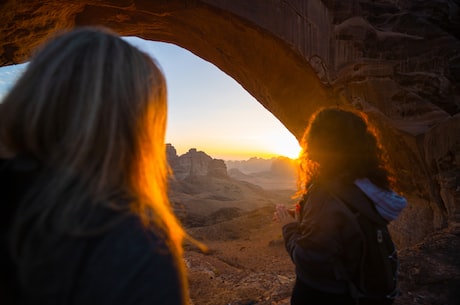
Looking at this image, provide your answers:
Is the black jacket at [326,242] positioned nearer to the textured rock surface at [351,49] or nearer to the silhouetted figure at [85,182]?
the silhouetted figure at [85,182]

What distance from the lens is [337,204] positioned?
178 cm

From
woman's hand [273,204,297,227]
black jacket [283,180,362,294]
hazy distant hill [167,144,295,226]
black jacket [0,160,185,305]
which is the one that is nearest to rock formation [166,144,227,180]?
hazy distant hill [167,144,295,226]

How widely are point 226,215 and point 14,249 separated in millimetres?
18703

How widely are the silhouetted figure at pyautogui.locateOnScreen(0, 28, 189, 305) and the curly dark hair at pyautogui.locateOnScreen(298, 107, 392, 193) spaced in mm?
1286

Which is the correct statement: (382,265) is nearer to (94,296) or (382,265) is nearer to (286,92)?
(94,296)

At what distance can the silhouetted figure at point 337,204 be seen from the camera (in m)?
1.75

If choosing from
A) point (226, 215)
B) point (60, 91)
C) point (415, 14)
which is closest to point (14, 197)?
point (60, 91)

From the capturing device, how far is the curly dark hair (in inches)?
73.4

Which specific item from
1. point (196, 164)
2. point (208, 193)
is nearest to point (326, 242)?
point (208, 193)

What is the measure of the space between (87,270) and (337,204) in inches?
59.6

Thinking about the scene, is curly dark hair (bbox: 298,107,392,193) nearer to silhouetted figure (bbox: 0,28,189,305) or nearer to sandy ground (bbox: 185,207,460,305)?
silhouetted figure (bbox: 0,28,189,305)

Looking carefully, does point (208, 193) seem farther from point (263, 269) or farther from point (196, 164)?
point (263, 269)

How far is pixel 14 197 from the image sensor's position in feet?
2.29

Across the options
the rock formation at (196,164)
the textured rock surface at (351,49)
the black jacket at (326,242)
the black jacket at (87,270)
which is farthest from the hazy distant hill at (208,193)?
the black jacket at (87,270)
